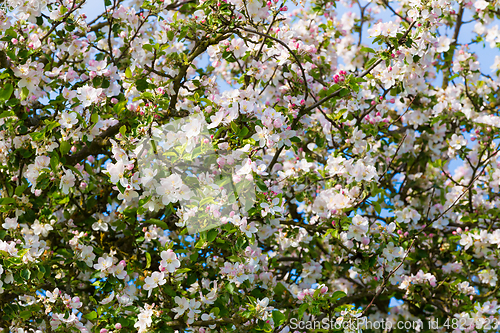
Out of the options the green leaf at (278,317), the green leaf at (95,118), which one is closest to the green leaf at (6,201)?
the green leaf at (95,118)

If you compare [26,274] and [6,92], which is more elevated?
[6,92]

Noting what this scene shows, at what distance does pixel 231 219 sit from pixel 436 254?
8.77 feet

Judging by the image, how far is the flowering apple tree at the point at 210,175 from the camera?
2.54m

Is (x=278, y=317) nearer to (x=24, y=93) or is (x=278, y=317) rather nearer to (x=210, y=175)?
(x=210, y=175)

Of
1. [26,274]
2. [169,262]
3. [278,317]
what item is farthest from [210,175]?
[26,274]

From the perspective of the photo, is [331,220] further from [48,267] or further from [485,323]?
[48,267]

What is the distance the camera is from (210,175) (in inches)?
102

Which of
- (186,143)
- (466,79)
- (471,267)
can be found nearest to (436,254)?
(471,267)

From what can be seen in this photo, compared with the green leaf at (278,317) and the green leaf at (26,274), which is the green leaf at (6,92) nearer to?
the green leaf at (26,274)

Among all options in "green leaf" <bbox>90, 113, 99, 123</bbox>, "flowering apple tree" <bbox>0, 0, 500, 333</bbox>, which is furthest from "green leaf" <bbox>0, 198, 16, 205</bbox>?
"green leaf" <bbox>90, 113, 99, 123</bbox>

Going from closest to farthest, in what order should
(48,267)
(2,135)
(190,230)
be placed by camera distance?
(190,230)
(48,267)
(2,135)

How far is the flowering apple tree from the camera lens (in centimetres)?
254

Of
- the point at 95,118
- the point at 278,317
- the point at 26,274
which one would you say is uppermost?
the point at 95,118

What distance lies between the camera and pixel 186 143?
238 centimetres
